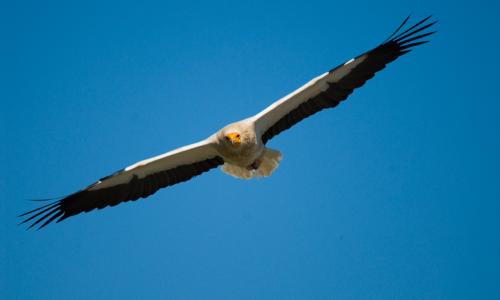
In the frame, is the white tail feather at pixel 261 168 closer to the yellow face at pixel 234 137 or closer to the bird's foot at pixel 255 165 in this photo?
the bird's foot at pixel 255 165

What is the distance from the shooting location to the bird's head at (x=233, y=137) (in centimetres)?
982

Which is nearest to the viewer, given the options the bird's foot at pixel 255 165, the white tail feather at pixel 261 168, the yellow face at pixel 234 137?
the yellow face at pixel 234 137

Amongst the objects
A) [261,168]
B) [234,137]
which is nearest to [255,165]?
[261,168]

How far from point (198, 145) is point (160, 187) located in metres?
0.86

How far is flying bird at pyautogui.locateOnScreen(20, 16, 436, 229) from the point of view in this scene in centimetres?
1020

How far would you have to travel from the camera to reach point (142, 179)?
10727 millimetres

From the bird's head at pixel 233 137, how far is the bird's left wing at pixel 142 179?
1.70 ft

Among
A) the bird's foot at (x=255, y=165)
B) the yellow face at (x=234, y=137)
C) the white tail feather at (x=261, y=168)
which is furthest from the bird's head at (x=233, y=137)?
the white tail feather at (x=261, y=168)

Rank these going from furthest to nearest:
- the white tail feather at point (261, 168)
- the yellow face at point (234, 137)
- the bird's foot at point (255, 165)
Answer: the white tail feather at point (261, 168)
the bird's foot at point (255, 165)
the yellow face at point (234, 137)

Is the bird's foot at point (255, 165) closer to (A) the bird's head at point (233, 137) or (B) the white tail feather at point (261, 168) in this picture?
(B) the white tail feather at point (261, 168)

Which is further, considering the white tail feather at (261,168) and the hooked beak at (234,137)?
the white tail feather at (261,168)

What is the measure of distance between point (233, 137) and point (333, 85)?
1.64 meters

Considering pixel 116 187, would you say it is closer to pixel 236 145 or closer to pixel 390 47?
pixel 236 145

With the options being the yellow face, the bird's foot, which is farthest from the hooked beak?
the bird's foot
